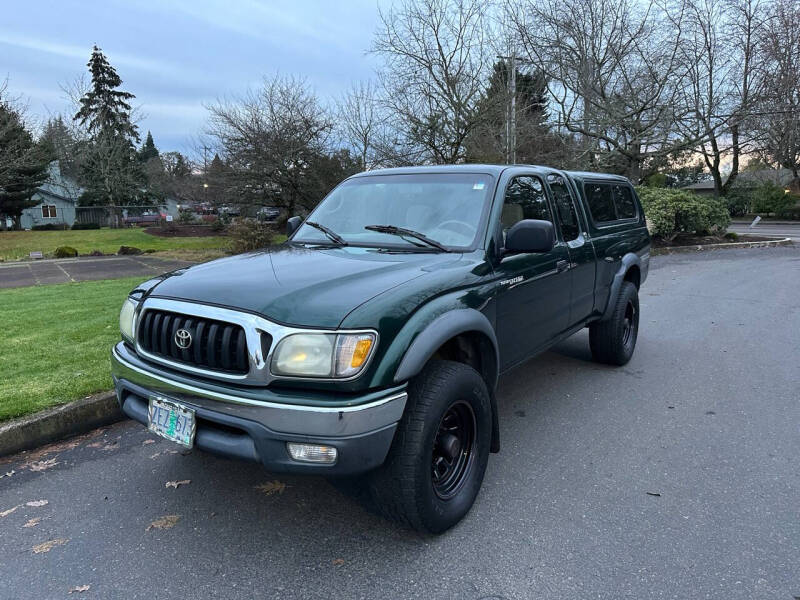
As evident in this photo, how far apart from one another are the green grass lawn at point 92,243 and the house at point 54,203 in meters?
16.6

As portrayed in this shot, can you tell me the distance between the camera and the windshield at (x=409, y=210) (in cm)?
338

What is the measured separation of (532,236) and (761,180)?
171 feet

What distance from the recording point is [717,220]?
18.0 metres

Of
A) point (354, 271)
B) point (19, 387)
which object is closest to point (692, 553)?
point (354, 271)

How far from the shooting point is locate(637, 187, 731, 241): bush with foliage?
16.5m

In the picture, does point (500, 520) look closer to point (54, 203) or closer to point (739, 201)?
point (739, 201)

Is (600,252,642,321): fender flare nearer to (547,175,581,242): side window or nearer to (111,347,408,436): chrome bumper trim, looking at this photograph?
(547,175,581,242): side window

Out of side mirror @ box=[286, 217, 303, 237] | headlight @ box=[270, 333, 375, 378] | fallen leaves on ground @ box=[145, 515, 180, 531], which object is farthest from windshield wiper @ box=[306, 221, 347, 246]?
fallen leaves on ground @ box=[145, 515, 180, 531]

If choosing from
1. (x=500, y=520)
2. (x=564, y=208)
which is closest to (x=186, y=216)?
(x=564, y=208)

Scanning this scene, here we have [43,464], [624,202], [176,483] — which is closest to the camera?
[176,483]

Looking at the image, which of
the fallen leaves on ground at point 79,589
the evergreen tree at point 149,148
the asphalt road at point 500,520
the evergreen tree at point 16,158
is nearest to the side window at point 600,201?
the asphalt road at point 500,520

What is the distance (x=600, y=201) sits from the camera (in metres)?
5.13

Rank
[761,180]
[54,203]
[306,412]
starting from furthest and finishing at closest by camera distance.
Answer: [54,203] → [761,180] → [306,412]

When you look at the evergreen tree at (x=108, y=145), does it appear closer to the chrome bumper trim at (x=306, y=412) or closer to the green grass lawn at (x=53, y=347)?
the green grass lawn at (x=53, y=347)
